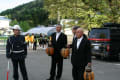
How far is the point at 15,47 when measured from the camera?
6664 mm

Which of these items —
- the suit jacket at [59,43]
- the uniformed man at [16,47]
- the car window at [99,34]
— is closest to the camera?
the uniformed man at [16,47]

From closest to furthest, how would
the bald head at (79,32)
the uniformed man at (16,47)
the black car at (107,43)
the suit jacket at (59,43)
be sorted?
the bald head at (79,32)
the uniformed man at (16,47)
the suit jacket at (59,43)
the black car at (107,43)

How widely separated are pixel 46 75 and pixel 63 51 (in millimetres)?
2096

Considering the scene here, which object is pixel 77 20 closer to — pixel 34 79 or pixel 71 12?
pixel 71 12

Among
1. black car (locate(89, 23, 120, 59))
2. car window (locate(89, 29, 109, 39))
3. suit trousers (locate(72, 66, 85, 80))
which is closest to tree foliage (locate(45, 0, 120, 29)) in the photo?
car window (locate(89, 29, 109, 39))

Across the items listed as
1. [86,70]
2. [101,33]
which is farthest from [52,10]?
[86,70]

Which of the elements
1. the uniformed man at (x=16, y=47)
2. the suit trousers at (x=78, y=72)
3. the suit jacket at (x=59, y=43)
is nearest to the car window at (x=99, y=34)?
the suit jacket at (x=59, y=43)

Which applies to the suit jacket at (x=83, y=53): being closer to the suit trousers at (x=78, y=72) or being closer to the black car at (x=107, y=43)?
the suit trousers at (x=78, y=72)

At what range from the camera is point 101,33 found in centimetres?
1395

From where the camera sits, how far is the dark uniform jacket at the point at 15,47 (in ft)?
21.9

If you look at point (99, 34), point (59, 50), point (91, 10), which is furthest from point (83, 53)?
point (91, 10)

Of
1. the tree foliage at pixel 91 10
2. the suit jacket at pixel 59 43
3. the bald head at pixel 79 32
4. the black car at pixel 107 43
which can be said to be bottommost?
the black car at pixel 107 43

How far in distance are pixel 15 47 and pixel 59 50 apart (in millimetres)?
1526

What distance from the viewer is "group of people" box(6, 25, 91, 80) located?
226 inches
